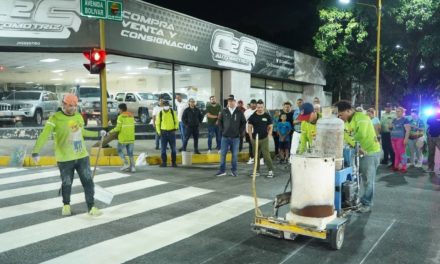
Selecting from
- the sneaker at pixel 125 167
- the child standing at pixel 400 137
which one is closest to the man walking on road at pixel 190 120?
the sneaker at pixel 125 167

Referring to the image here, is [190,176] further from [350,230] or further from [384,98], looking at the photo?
[384,98]

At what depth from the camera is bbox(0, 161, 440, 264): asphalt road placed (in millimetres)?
5109

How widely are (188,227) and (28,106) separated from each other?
43.0ft

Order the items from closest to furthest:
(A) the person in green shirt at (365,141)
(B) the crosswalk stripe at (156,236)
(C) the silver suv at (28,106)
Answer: (B) the crosswalk stripe at (156,236), (A) the person in green shirt at (365,141), (C) the silver suv at (28,106)

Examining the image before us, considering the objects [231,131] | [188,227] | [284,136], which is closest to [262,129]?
[231,131]

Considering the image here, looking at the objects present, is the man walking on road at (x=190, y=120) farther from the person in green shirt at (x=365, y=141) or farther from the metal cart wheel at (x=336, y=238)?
the metal cart wheel at (x=336, y=238)

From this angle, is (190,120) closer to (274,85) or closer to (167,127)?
(167,127)

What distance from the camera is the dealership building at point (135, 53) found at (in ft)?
46.1

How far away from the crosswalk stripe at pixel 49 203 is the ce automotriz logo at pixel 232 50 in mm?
11156

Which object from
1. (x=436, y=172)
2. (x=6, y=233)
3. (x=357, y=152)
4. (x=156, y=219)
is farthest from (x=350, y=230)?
(x=436, y=172)

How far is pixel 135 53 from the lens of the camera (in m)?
15.7

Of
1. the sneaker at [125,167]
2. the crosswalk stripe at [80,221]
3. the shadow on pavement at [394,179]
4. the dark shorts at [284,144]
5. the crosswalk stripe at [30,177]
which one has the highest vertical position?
the dark shorts at [284,144]

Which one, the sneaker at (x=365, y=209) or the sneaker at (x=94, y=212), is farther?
the sneaker at (x=365, y=209)

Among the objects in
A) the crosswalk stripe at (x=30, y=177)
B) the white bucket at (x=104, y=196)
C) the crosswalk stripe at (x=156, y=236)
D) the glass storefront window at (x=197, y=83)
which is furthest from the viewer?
the glass storefront window at (x=197, y=83)
